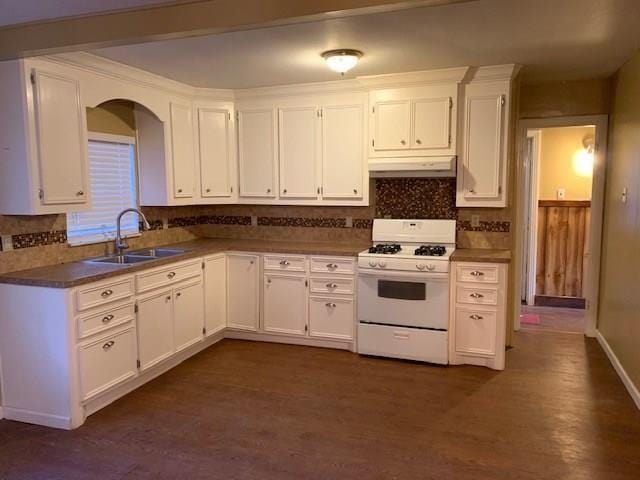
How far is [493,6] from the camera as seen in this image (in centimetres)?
252

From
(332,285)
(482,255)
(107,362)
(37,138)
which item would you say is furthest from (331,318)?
(37,138)

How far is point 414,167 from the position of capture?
4023 mm

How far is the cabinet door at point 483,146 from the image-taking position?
389 cm

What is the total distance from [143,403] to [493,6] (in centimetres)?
320

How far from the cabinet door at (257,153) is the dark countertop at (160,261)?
0.54 m

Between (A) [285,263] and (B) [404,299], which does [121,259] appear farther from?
(B) [404,299]

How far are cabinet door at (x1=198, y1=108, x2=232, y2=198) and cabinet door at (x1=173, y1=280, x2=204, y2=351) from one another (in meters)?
1.03

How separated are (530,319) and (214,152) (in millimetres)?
3783

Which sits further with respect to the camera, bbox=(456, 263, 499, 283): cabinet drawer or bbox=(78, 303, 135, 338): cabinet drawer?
bbox=(456, 263, 499, 283): cabinet drawer

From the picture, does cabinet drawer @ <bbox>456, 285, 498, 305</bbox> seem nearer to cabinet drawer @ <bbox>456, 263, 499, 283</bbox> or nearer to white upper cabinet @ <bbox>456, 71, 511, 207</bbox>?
cabinet drawer @ <bbox>456, 263, 499, 283</bbox>

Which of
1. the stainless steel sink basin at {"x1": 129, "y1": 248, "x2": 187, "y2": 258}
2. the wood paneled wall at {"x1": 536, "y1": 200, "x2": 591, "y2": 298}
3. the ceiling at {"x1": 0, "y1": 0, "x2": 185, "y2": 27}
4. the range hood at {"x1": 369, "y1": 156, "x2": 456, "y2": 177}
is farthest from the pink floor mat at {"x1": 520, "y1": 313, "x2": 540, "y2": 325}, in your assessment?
the ceiling at {"x1": 0, "y1": 0, "x2": 185, "y2": 27}

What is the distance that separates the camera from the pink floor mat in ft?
17.0

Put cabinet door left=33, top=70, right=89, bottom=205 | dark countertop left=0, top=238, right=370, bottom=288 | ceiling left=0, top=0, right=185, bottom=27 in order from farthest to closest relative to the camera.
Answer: cabinet door left=33, top=70, right=89, bottom=205, dark countertop left=0, top=238, right=370, bottom=288, ceiling left=0, top=0, right=185, bottom=27

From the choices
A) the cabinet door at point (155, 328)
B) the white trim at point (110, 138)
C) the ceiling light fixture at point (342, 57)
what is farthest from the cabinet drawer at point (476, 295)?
the white trim at point (110, 138)
